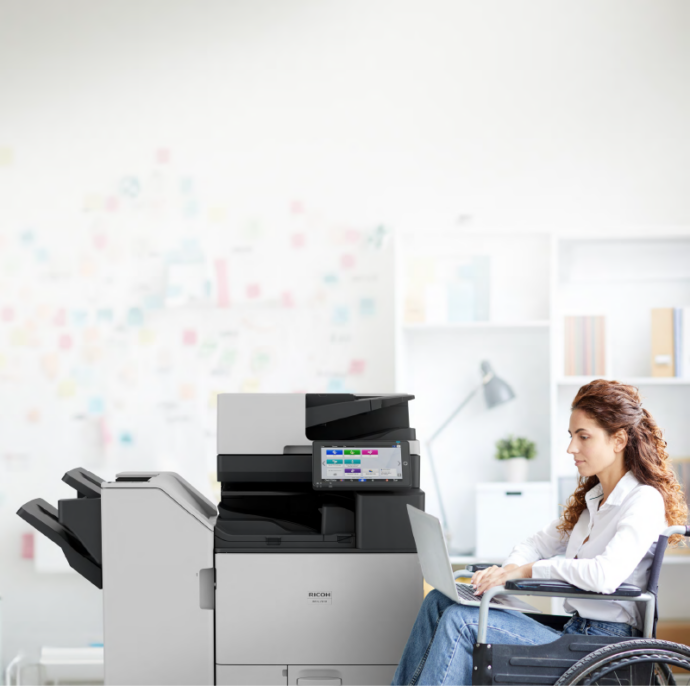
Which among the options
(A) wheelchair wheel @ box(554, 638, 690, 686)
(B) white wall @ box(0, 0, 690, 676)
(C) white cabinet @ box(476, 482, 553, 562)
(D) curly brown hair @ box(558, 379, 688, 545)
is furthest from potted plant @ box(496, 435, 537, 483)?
(A) wheelchair wheel @ box(554, 638, 690, 686)

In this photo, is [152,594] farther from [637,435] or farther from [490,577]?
[637,435]

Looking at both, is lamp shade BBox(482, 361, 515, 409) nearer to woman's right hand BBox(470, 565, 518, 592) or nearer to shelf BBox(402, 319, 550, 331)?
shelf BBox(402, 319, 550, 331)

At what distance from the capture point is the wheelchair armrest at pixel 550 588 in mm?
1561

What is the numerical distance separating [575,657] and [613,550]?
0.78 ft

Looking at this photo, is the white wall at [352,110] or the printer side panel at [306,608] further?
the white wall at [352,110]

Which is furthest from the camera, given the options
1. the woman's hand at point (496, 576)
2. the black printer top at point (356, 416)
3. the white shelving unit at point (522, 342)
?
the white shelving unit at point (522, 342)

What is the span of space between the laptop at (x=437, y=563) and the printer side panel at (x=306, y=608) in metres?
0.17

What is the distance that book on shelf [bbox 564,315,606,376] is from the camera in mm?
2844

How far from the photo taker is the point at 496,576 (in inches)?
66.9

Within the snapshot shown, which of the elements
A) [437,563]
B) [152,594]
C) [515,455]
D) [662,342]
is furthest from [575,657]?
[662,342]

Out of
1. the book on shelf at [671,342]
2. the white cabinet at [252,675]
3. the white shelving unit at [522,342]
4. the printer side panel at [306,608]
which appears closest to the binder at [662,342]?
the book on shelf at [671,342]

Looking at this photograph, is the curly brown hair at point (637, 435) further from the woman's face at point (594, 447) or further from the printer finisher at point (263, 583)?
the printer finisher at point (263, 583)

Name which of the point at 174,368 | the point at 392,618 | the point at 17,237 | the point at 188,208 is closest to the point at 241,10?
the point at 188,208

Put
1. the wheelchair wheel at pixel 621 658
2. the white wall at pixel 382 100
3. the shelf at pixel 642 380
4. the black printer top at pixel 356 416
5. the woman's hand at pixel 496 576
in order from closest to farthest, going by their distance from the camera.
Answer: the wheelchair wheel at pixel 621 658
the woman's hand at pixel 496 576
the black printer top at pixel 356 416
the shelf at pixel 642 380
the white wall at pixel 382 100
